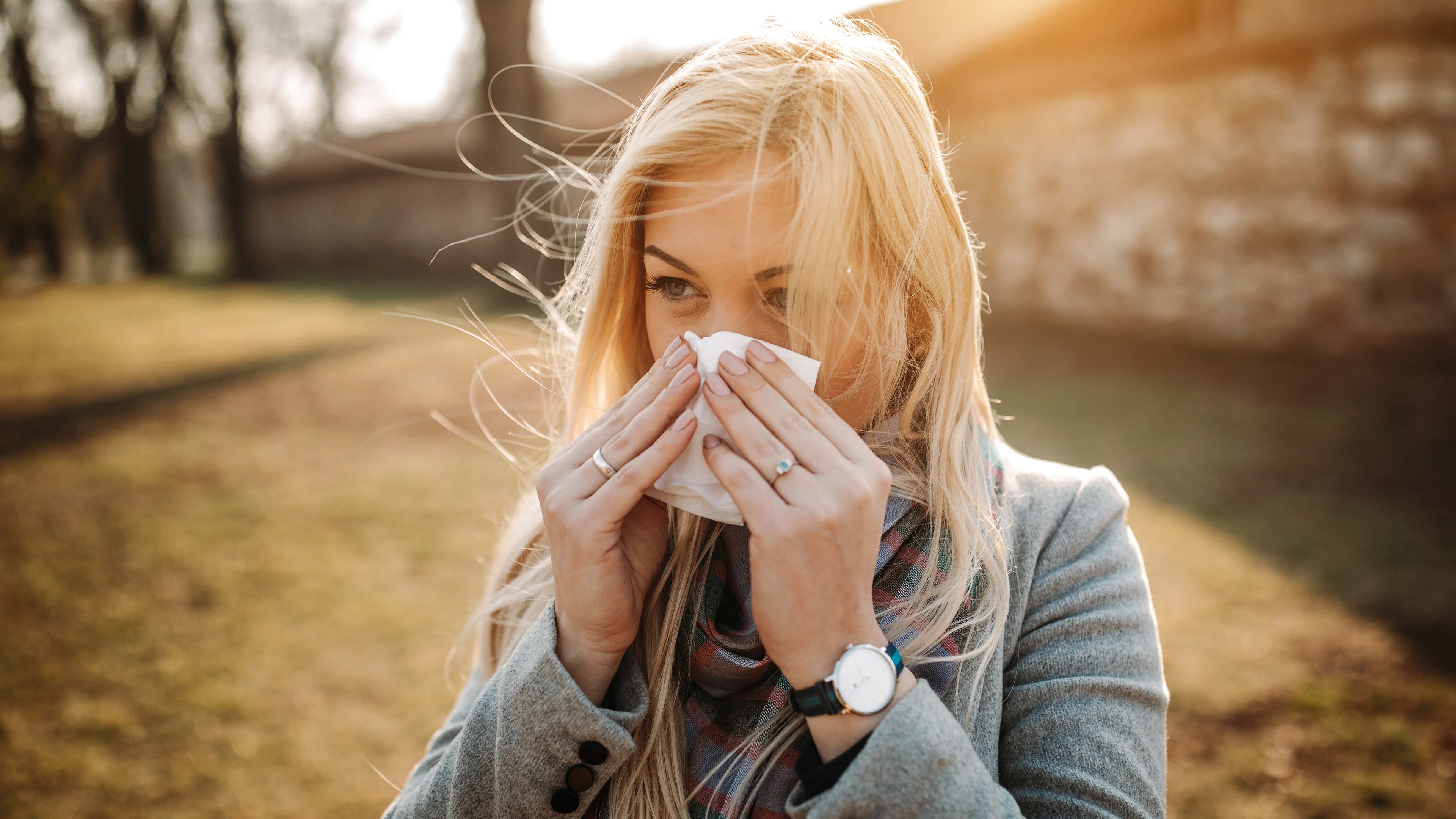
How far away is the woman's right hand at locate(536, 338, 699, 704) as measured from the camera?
1271 mm

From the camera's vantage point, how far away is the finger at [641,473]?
4.12 ft

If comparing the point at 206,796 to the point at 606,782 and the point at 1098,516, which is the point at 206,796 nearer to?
the point at 606,782

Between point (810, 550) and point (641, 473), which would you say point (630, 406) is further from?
point (810, 550)

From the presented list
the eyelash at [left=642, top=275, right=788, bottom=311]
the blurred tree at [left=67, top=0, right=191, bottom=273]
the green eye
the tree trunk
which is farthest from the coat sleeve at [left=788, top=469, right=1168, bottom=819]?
the blurred tree at [left=67, top=0, right=191, bottom=273]

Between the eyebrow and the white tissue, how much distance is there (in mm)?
→ 112

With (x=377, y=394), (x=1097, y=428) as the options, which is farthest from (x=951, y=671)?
(x=377, y=394)

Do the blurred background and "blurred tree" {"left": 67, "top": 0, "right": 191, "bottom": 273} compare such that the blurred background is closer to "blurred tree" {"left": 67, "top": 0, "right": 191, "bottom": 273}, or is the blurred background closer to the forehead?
the forehead

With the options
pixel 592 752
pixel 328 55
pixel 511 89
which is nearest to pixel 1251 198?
pixel 592 752

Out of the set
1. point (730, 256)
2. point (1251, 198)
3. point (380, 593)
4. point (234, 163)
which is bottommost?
point (234, 163)

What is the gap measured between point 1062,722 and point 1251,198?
805cm

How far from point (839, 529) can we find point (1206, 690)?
9.92 feet

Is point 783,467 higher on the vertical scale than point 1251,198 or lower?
higher

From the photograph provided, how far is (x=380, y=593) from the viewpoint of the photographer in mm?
4473

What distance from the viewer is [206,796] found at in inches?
118
